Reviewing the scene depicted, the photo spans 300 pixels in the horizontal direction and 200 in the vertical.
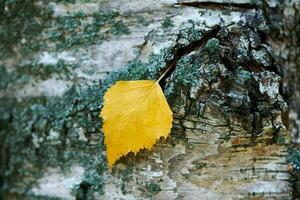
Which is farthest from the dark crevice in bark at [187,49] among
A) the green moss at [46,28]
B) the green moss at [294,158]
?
the green moss at [294,158]

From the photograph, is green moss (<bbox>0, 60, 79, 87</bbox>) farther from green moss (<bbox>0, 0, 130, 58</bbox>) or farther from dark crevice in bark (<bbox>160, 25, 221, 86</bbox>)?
dark crevice in bark (<bbox>160, 25, 221, 86</bbox>)

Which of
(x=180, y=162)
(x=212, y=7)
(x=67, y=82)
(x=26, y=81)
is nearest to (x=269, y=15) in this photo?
(x=212, y=7)

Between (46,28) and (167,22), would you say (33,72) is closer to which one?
(46,28)

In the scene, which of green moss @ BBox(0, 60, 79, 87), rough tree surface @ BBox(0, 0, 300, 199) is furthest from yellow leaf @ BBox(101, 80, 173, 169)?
green moss @ BBox(0, 60, 79, 87)

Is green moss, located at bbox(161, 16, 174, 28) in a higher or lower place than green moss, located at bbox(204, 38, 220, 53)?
higher

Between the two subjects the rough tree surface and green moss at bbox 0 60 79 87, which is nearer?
the rough tree surface

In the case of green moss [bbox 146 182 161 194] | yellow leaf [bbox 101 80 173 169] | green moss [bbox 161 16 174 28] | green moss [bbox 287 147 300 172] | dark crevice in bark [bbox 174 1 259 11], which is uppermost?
dark crevice in bark [bbox 174 1 259 11]
